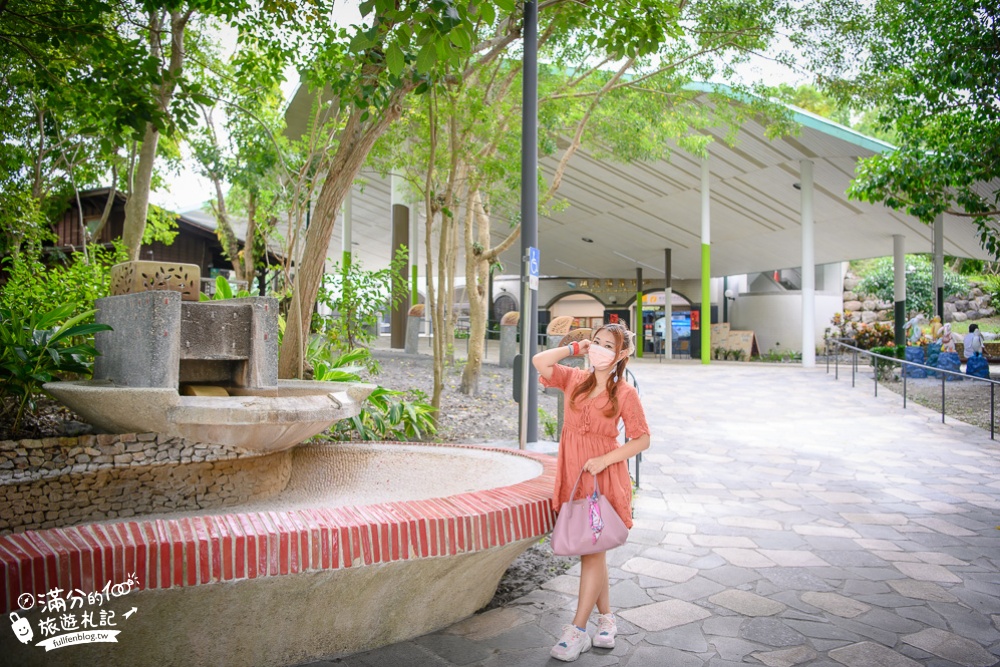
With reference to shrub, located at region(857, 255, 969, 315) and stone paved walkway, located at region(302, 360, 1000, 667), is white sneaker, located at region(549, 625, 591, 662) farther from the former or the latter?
shrub, located at region(857, 255, 969, 315)

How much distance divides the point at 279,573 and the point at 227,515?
16.0 inches

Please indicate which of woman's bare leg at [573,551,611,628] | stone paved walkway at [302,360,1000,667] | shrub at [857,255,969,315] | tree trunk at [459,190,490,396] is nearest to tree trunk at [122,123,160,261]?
tree trunk at [459,190,490,396]

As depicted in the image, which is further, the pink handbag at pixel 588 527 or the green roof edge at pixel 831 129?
the green roof edge at pixel 831 129

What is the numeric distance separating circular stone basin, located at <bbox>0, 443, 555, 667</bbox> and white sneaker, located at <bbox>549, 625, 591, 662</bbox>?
42 centimetres

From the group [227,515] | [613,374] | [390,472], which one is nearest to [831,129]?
[390,472]

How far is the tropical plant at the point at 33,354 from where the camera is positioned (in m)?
3.78

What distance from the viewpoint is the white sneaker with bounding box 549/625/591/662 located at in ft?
9.44

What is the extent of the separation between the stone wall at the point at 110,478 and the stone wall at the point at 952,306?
30902mm

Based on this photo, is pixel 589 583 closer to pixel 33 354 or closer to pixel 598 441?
pixel 598 441

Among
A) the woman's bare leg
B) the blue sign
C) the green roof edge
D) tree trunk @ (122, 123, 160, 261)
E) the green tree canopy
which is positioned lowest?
the woman's bare leg

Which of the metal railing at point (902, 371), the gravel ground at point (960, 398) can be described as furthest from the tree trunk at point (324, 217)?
the gravel ground at point (960, 398)

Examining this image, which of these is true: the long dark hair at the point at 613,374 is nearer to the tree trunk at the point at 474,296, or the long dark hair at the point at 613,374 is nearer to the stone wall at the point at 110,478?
the stone wall at the point at 110,478

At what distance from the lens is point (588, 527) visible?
2.91 m

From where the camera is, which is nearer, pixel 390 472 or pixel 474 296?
pixel 390 472
